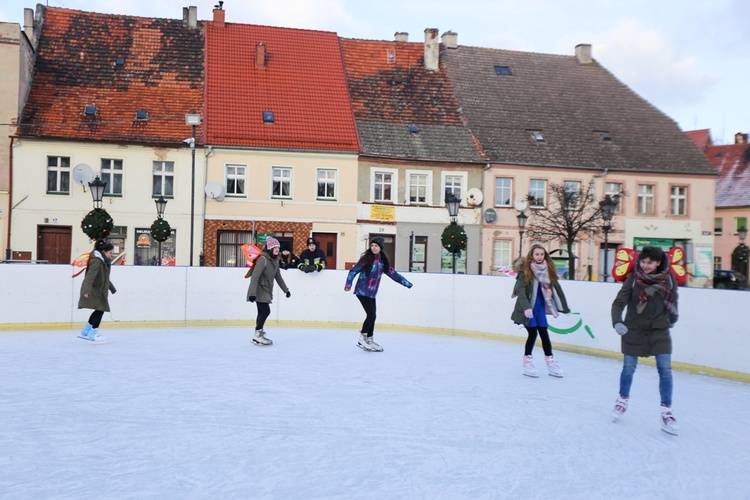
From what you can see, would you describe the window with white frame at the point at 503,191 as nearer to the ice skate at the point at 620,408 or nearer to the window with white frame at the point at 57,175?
the window with white frame at the point at 57,175

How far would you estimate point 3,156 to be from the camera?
2689cm

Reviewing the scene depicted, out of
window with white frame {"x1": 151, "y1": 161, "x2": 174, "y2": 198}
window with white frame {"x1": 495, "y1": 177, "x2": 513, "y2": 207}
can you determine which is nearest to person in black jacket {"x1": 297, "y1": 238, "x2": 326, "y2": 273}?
window with white frame {"x1": 151, "y1": 161, "x2": 174, "y2": 198}

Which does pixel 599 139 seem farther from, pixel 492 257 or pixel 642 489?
pixel 642 489

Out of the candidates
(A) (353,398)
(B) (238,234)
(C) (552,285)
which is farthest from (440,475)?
(B) (238,234)

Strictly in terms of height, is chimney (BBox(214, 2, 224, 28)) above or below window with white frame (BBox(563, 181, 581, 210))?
above

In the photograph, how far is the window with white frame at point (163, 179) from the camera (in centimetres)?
2819

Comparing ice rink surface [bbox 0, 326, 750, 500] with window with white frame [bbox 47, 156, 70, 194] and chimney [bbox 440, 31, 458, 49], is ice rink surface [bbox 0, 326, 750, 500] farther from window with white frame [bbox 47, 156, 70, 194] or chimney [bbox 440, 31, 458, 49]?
chimney [bbox 440, 31, 458, 49]

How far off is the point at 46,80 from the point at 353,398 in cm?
2493

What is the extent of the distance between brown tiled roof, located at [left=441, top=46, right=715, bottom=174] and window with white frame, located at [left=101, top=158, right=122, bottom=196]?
14.2 metres

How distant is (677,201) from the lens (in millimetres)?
33531

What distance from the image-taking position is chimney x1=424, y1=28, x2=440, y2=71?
33.9 meters

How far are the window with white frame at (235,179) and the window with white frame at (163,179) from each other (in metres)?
2.03

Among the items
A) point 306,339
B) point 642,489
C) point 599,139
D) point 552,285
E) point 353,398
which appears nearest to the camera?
point 642,489

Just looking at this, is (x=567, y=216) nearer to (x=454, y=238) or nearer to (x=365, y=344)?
(x=454, y=238)
